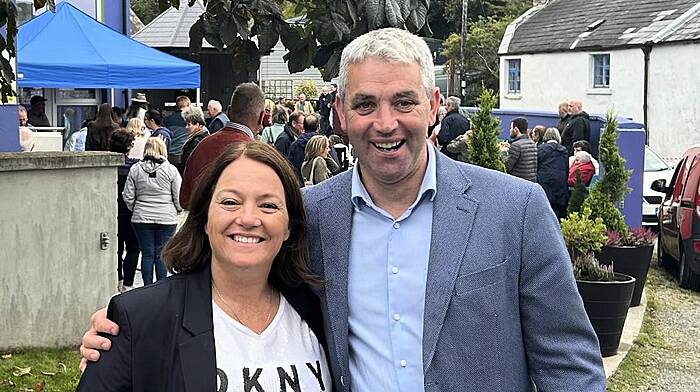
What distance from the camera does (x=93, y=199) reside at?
809cm

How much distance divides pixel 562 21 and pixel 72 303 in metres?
30.7

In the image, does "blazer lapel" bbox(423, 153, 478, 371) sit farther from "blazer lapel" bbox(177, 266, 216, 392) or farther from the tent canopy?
the tent canopy

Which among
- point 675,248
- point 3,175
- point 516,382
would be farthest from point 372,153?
point 675,248

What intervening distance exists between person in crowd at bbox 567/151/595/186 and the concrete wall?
7.10 metres

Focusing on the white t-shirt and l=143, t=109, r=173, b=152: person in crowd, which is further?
l=143, t=109, r=173, b=152: person in crowd

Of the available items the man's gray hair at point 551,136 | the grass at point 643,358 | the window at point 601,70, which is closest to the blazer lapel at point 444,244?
the grass at point 643,358

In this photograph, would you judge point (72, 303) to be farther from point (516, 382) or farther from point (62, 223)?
point (516, 382)

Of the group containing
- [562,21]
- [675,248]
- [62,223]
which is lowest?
[675,248]

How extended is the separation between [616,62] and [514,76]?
7.97m

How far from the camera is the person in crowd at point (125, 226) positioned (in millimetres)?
10172

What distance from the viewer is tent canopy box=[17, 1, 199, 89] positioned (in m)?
15.3

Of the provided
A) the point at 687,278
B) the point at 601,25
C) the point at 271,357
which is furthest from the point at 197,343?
the point at 601,25

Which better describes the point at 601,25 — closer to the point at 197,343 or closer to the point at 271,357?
the point at 271,357

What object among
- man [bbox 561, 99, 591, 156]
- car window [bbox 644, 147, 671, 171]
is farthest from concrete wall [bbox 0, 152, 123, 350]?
car window [bbox 644, 147, 671, 171]
